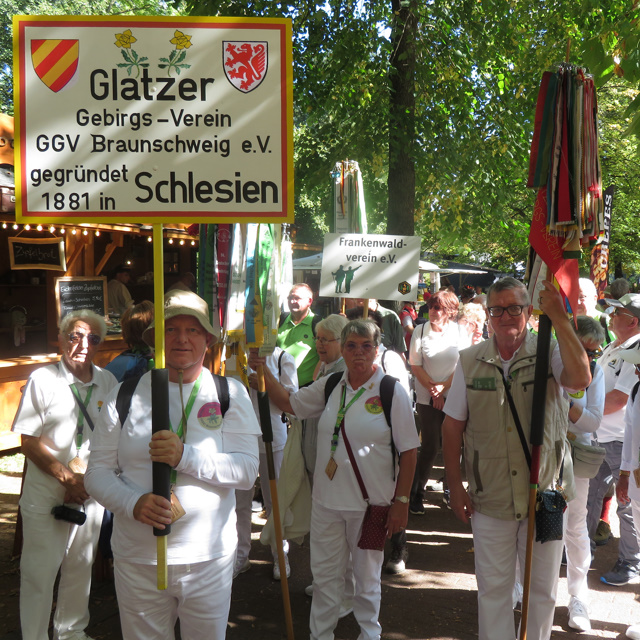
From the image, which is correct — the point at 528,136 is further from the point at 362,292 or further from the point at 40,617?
the point at 40,617

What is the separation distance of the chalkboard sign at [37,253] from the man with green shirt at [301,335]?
5.22 meters

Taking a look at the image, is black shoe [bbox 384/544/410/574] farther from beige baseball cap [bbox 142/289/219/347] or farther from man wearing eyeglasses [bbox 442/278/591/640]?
beige baseball cap [bbox 142/289/219/347]

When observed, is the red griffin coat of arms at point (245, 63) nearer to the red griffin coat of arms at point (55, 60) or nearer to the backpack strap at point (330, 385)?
the red griffin coat of arms at point (55, 60)

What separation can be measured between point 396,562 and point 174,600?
3.05m

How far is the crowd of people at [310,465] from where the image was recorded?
2.98 meters

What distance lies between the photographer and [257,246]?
187 inches

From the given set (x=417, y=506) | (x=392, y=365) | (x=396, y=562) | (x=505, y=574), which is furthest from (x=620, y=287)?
(x=505, y=574)

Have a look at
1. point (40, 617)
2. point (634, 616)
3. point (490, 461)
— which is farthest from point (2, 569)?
point (634, 616)

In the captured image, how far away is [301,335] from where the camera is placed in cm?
653

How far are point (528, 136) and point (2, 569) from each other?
10156 millimetres

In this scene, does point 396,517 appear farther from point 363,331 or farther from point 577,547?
point 577,547

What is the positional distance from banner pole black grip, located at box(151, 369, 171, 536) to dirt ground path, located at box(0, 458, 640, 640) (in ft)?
Result: 7.29

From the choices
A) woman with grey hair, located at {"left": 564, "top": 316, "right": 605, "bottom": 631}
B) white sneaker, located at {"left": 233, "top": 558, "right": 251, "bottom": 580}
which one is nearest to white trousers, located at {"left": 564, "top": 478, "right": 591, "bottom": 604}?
woman with grey hair, located at {"left": 564, "top": 316, "right": 605, "bottom": 631}

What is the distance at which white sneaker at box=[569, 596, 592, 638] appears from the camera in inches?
183
